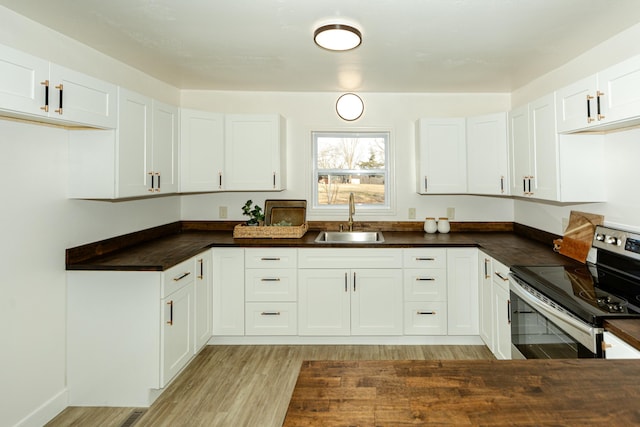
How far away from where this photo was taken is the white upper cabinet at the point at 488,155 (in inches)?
130

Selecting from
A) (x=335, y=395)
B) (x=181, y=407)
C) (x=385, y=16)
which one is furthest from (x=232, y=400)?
(x=385, y=16)

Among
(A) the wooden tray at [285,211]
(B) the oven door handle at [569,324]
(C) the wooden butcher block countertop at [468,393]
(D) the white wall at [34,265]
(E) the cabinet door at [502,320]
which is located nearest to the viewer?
(C) the wooden butcher block countertop at [468,393]

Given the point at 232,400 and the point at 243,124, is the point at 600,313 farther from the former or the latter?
the point at 243,124

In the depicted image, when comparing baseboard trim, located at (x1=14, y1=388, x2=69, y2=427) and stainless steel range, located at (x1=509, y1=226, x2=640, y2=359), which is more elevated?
stainless steel range, located at (x1=509, y1=226, x2=640, y2=359)

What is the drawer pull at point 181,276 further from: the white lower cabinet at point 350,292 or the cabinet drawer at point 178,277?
the white lower cabinet at point 350,292

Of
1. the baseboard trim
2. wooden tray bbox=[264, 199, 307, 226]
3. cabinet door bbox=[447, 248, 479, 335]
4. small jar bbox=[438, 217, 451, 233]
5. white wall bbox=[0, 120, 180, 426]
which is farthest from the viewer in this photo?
wooden tray bbox=[264, 199, 307, 226]

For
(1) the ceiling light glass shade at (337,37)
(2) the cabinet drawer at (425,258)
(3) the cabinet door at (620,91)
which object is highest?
(1) the ceiling light glass shade at (337,37)

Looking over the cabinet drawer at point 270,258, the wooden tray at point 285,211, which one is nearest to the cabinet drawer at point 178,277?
the cabinet drawer at point 270,258

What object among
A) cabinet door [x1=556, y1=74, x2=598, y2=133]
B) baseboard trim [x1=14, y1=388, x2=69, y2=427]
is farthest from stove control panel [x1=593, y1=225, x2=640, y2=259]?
baseboard trim [x1=14, y1=388, x2=69, y2=427]

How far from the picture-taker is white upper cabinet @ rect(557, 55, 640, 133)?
177 centimetres

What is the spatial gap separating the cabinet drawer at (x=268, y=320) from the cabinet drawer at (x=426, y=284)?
1048mm

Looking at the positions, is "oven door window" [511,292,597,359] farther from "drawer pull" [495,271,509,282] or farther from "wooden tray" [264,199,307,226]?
"wooden tray" [264,199,307,226]

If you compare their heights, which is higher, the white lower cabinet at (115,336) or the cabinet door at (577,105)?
the cabinet door at (577,105)

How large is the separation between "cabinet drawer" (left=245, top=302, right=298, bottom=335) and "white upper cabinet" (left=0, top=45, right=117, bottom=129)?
1.86 metres
